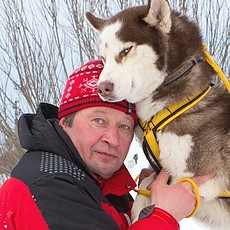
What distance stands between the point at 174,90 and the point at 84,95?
0.52 meters

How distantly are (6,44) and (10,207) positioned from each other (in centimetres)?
581

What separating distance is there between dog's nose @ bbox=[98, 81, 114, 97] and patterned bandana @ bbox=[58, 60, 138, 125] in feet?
0.28

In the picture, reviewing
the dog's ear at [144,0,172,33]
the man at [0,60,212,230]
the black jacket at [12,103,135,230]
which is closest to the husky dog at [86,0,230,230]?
the dog's ear at [144,0,172,33]

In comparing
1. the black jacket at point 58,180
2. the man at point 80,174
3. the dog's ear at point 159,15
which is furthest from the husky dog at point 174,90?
the black jacket at point 58,180

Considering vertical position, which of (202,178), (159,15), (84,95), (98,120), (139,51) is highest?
(159,15)

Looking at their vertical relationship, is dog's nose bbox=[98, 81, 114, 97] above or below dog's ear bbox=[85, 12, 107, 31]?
below

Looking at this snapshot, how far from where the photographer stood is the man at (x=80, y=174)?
5.08ft

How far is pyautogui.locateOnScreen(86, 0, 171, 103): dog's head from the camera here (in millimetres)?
2088

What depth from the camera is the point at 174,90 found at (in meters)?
2.19

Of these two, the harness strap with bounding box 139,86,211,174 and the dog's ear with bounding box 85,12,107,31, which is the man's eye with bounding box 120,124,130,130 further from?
the dog's ear with bounding box 85,12,107,31

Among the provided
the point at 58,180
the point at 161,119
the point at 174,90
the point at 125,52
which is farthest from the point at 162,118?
the point at 58,180

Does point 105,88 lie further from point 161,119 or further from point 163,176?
point 163,176

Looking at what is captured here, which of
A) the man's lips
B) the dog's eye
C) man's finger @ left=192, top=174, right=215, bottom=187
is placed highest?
the dog's eye

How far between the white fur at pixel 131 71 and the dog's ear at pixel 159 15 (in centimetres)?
16
